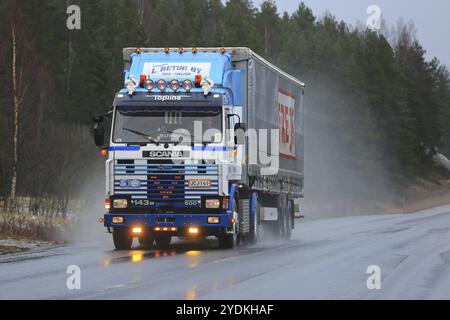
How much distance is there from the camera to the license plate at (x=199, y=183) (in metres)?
21.8

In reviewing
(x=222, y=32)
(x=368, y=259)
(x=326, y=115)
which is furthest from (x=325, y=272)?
(x=222, y=32)

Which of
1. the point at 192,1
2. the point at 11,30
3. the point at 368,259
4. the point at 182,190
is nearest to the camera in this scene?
the point at 368,259

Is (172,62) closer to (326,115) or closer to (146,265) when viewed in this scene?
(146,265)

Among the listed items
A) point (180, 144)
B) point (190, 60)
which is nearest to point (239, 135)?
point (180, 144)

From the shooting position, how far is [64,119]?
65.8 metres

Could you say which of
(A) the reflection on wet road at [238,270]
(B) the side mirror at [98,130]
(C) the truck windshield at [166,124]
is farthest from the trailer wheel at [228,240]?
(B) the side mirror at [98,130]

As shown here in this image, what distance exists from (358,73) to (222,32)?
1315 centimetres

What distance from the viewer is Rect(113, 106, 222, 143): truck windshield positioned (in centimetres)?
2186

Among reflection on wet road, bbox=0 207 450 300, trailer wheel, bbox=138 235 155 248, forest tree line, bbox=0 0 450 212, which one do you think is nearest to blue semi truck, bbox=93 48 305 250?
reflection on wet road, bbox=0 207 450 300

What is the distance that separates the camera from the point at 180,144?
21703 millimetres

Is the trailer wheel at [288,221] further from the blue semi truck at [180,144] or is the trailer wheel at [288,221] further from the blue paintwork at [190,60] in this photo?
the blue paintwork at [190,60]

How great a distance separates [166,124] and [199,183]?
4.74 ft

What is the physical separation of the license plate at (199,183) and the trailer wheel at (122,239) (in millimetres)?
2075

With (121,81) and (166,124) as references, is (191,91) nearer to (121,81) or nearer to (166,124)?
(166,124)
